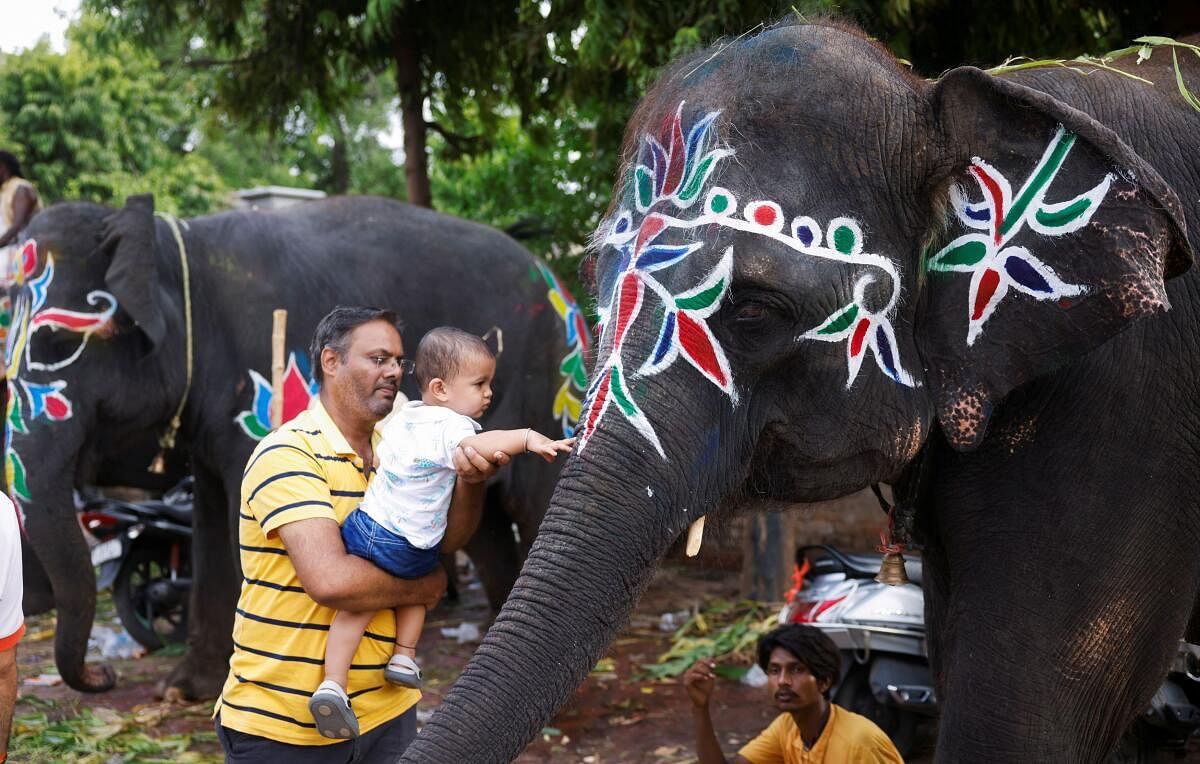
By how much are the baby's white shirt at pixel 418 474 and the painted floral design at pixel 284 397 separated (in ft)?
10.5

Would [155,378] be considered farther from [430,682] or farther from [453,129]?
[453,129]

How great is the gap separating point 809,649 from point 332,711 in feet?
5.63

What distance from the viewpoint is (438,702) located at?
254 inches

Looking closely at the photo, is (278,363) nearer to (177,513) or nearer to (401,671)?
(401,671)

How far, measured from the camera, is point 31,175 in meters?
18.4

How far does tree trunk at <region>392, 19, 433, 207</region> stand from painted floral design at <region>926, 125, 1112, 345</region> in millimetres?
6477

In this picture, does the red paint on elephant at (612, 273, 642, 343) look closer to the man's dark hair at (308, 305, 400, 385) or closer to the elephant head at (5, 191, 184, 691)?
the man's dark hair at (308, 305, 400, 385)

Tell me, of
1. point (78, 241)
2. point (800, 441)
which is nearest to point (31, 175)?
point (78, 241)

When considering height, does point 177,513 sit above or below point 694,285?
below

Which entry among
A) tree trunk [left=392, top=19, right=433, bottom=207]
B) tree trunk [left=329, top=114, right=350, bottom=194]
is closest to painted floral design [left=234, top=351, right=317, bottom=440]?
tree trunk [left=392, top=19, right=433, bottom=207]

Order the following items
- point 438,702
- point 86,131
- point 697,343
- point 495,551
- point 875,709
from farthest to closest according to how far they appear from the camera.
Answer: point 86,131, point 495,551, point 438,702, point 875,709, point 697,343

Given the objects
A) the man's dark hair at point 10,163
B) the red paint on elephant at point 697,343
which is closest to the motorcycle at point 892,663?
the red paint on elephant at point 697,343

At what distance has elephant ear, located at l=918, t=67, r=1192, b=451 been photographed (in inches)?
105

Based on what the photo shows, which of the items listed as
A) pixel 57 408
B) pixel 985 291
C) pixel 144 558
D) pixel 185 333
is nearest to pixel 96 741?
pixel 57 408
